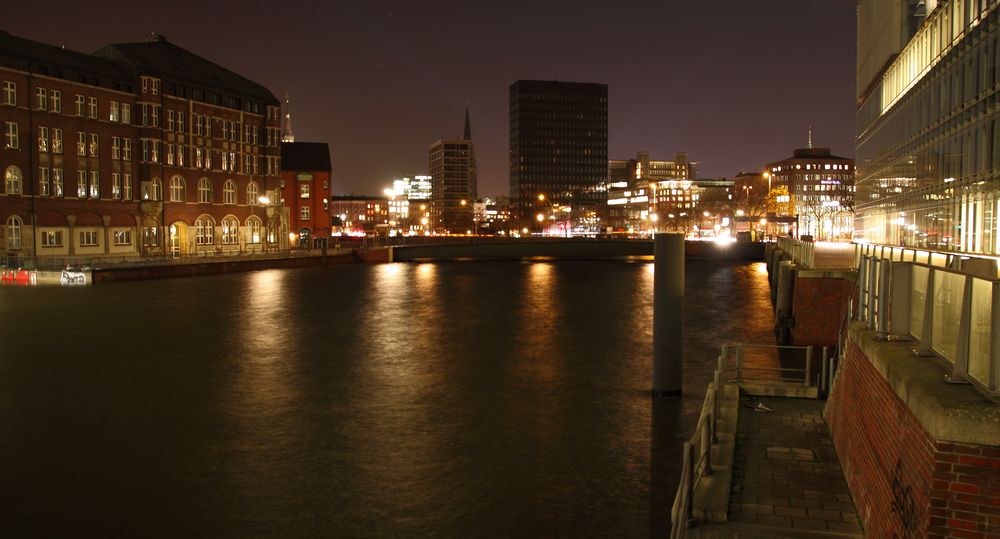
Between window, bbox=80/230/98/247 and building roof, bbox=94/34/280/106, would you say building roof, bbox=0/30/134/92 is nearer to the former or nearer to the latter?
building roof, bbox=94/34/280/106

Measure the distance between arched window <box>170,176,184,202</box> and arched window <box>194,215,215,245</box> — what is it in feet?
9.99

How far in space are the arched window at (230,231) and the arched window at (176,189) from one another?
6.06 meters

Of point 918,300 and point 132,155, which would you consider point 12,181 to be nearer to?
point 132,155

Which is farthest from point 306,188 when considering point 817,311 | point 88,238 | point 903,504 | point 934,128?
point 903,504

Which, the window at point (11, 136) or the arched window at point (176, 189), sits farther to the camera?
the arched window at point (176, 189)

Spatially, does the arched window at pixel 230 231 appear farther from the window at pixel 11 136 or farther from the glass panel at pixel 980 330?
the glass panel at pixel 980 330

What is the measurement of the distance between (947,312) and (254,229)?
7814 cm

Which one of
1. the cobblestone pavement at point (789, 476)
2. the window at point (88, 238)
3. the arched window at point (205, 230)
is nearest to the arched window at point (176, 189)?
the arched window at point (205, 230)

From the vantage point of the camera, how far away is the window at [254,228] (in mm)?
79125

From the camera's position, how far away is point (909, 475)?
638cm

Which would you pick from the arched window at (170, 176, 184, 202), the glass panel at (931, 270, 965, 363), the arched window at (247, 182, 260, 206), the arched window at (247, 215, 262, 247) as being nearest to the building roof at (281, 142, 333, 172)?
the arched window at (247, 182, 260, 206)

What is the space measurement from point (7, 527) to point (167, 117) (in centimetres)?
6329

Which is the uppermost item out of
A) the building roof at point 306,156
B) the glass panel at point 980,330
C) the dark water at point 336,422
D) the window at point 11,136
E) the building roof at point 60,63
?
the building roof at point 60,63

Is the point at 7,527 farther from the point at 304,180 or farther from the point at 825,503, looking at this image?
the point at 304,180
